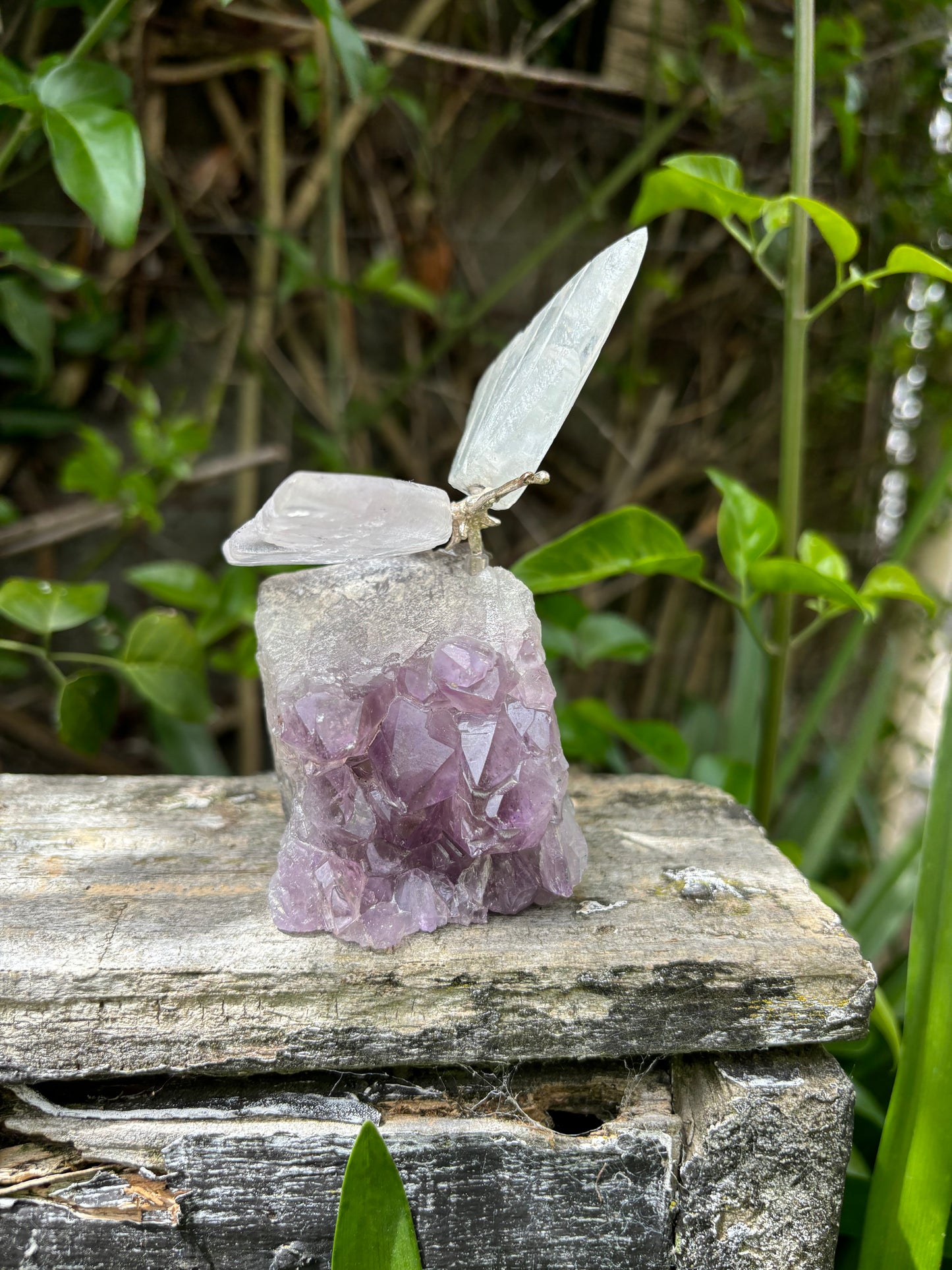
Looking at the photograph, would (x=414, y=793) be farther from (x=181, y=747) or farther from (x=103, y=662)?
(x=181, y=747)

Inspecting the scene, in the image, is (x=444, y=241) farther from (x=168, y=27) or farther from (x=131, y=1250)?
(x=131, y=1250)

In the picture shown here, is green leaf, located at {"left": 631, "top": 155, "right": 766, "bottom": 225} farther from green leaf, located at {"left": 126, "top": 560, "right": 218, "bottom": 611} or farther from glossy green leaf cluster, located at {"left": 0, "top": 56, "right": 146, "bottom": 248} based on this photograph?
green leaf, located at {"left": 126, "top": 560, "right": 218, "bottom": 611}

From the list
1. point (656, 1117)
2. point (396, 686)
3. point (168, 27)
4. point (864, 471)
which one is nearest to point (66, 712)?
point (396, 686)

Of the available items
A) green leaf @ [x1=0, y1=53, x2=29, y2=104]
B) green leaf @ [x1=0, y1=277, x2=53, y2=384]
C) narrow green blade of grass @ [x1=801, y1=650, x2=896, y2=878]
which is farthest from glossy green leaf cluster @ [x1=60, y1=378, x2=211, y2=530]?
narrow green blade of grass @ [x1=801, y1=650, x2=896, y2=878]

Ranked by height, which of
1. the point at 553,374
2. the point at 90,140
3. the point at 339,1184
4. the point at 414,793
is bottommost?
the point at 339,1184

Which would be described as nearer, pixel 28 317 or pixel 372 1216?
pixel 372 1216

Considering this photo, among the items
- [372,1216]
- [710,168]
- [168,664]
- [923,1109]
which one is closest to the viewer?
[372,1216]

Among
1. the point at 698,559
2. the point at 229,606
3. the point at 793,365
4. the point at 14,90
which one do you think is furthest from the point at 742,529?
the point at 14,90

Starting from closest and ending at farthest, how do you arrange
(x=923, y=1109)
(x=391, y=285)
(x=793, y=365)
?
(x=923, y=1109) → (x=793, y=365) → (x=391, y=285)
